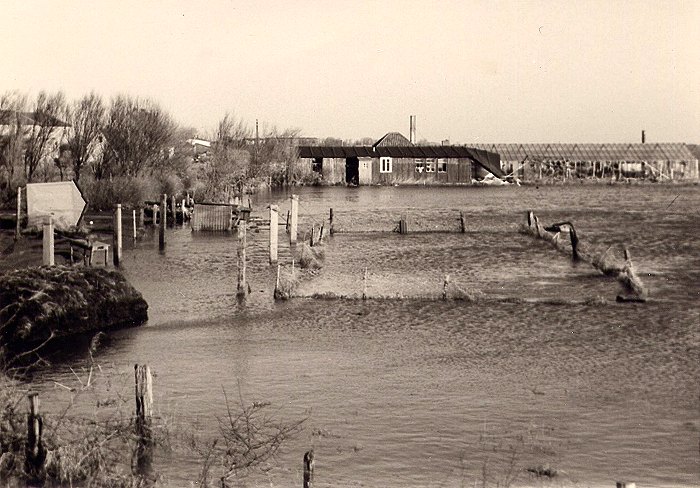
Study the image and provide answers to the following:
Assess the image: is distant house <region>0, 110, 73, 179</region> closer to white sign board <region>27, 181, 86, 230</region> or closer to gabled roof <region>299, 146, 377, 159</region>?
white sign board <region>27, 181, 86, 230</region>

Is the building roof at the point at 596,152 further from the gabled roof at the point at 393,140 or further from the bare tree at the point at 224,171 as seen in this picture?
the bare tree at the point at 224,171

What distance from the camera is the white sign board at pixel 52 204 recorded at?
34156 mm

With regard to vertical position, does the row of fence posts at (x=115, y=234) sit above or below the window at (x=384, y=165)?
below

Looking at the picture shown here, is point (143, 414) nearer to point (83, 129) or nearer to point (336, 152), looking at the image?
point (83, 129)

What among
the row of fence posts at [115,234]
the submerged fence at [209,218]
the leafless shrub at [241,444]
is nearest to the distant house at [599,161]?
the row of fence posts at [115,234]

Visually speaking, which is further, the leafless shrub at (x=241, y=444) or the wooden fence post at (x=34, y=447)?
the leafless shrub at (x=241, y=444)

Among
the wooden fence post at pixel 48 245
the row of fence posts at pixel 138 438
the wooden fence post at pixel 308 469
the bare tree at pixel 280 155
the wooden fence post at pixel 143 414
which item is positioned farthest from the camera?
the bare tree at pixel 280 155

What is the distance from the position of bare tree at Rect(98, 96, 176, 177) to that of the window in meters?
46.6

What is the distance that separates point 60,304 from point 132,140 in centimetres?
3730

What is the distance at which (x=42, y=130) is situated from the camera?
4862 cm

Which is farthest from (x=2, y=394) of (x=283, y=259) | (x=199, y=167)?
(x=199, y=167)

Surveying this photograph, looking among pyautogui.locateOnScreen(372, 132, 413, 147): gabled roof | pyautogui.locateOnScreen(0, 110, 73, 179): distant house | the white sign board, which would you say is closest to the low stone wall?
the white sign board

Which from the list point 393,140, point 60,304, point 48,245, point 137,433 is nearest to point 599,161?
point 393,140

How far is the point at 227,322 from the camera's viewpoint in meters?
20.6
